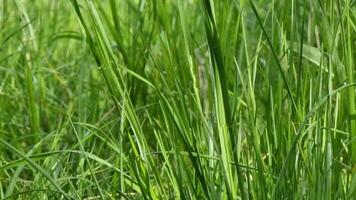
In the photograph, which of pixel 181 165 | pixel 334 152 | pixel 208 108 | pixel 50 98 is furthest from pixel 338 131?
pixel 50 98

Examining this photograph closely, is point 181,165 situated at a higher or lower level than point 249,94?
lower

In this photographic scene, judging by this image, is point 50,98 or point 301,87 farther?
point 50,98

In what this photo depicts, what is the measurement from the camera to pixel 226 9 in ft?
7.18

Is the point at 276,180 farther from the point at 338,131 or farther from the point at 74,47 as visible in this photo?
the point at 74,47

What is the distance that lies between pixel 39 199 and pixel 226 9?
71cm

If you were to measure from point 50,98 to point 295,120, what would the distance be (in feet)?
3.90

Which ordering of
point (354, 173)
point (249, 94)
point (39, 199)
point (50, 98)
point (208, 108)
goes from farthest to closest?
point (50, 98), point (208, 108), point (39, 199), point (249, 94), point (354, 173)

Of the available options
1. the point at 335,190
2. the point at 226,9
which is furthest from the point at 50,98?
the point at 335,190

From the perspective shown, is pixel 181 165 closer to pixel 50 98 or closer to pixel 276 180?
pixel 276 180

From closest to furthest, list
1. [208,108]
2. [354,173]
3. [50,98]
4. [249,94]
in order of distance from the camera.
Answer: [354,173], [249,94], [208,108], [50,98]

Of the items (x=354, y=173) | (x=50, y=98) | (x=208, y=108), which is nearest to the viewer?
(x=354, y=173)

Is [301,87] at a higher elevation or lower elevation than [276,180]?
higher

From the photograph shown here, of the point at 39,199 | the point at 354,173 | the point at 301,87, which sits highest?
the point at 301,87

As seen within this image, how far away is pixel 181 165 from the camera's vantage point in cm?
163
